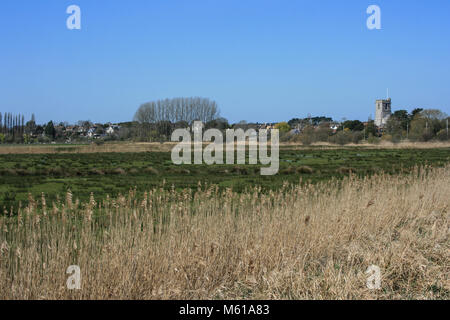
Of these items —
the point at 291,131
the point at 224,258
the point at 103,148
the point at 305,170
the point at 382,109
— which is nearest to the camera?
the point at 224,258

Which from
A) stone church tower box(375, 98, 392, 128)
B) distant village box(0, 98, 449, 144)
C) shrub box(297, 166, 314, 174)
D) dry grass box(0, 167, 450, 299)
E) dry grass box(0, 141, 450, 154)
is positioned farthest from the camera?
stone church tower box(375, 98, 392, 128)

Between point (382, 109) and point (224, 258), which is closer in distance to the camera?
point (224, 258)

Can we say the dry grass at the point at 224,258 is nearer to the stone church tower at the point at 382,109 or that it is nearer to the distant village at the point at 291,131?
the distant village at the point at 291,131

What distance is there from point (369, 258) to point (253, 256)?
67.5 inches

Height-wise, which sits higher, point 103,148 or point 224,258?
point 103,148

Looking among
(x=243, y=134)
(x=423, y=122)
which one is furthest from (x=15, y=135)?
(x=423, y=122)

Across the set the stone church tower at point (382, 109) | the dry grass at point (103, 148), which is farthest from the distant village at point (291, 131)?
the stone church tower at point (382, 109)

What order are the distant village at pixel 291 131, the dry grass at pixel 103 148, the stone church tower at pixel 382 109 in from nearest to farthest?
the dry grass at pixel 103 148 < the distant village at pixel 291 131 < the stone church tower at pixel 382 109

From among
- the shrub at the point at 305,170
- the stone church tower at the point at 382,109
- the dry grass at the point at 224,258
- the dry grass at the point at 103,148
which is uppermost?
the stone church tower at the point at 382,109

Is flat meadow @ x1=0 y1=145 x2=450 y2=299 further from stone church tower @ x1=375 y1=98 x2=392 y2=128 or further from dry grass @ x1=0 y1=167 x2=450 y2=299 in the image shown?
stone church tower @ x1=375 y1=98 x2=392 y2=128

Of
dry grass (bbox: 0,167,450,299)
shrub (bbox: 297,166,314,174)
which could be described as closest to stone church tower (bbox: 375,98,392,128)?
shrub (bbox: 297,166,314,174)

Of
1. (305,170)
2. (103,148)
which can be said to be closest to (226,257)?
(305,170)

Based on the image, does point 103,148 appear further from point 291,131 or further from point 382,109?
point 382,109

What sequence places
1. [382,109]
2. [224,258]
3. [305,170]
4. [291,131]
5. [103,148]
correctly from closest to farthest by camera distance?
[224,258]
[305,170]
[103,148]
[291,131]
[382,109]
